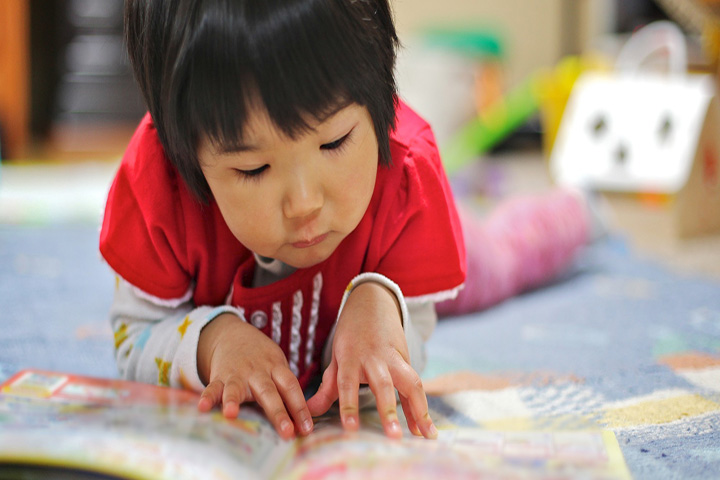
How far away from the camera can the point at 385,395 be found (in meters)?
0.47

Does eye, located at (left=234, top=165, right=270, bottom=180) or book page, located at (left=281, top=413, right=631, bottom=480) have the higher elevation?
eye, located at (left=234, top=165, right=270, bottom=180)

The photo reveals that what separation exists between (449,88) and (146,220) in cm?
→ 171

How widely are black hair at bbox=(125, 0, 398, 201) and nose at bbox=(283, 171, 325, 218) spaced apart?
3 centimetres

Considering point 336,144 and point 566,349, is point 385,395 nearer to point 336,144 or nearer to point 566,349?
point 336,144

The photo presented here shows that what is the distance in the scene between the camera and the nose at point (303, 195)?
459 mm

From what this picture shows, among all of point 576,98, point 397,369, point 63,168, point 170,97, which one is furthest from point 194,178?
point 63,168

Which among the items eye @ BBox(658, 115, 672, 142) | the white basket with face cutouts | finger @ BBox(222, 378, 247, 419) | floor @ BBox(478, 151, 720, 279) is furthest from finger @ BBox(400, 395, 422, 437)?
eye @ BBox(658, 115, 672, 142)

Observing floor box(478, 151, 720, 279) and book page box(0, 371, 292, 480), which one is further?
floor box(478, 151, 720, 279)

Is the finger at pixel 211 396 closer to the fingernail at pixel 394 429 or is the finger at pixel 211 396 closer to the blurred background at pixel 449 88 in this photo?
the fingernail at pixel 394 429

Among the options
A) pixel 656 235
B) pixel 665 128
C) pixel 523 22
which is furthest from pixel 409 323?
pixel 523 22

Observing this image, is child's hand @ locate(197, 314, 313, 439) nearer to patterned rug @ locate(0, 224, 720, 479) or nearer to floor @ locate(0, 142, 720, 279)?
patterned rug @ locate(0, 224, 720, 479)

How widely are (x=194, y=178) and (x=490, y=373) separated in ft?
1.07

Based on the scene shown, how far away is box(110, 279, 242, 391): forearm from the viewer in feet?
Result: 1.81

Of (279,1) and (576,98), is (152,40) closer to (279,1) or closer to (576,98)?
(279,1)
